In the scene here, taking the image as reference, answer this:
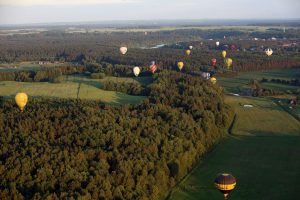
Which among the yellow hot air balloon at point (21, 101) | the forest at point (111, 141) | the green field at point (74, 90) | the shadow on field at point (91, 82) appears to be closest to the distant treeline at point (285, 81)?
the forest at point (111, 141)

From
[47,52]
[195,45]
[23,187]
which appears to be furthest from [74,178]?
[195,45]

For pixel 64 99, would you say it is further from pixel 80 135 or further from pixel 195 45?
pixel 195 45

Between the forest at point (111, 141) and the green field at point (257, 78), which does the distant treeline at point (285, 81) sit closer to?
the green field at point (257, 78)

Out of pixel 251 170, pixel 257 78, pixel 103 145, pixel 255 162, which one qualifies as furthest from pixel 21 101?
pixel 257 78

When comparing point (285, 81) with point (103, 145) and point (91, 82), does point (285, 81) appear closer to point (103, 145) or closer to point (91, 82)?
point (91, 82)

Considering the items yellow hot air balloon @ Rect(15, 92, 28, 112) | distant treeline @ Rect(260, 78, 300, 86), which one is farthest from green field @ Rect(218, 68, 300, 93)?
yellow hot air balloon @ Rect(15, 92, 28, 112)

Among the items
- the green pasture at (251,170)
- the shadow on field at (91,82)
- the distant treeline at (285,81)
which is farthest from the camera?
the distant treeline at (285,81)
